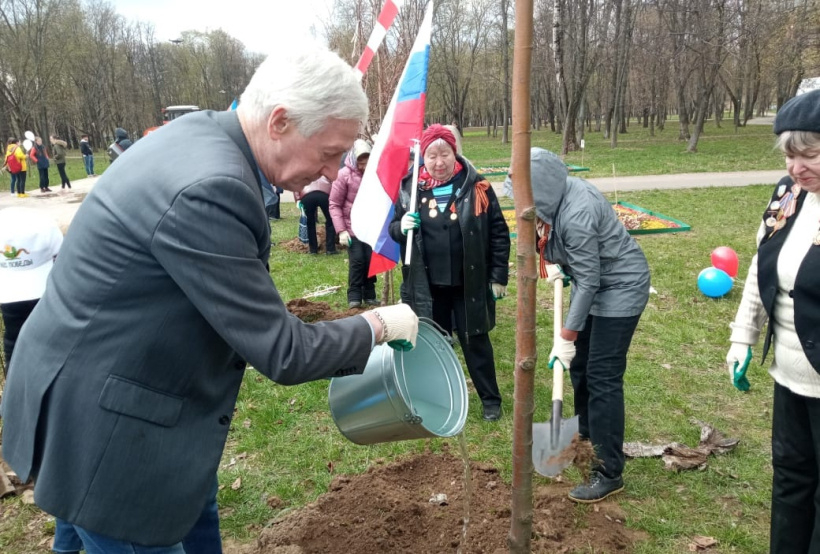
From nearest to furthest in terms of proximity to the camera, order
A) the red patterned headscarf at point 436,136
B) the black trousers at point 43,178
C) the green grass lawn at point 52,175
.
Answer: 1. the red patterned headscarf at point 436,136
2. the black trousers at point 43,178
3. the green grass lawn at point 52,175

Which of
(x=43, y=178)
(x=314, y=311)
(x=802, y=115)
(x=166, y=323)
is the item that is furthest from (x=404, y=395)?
(x=43, y=178)

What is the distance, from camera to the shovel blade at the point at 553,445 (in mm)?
3084

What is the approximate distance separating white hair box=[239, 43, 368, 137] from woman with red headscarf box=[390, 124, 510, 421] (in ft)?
8.33

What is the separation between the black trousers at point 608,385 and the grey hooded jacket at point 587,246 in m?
0.08

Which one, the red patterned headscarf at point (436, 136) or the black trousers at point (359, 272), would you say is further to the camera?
the black trousers at point (359, 272)

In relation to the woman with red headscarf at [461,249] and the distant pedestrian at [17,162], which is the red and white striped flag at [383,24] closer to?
the woman with red headscarf at [461,249]

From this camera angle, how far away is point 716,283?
6.47 m

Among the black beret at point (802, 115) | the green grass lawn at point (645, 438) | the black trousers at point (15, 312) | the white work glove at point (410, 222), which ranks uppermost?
the black beret at point (802, 115)

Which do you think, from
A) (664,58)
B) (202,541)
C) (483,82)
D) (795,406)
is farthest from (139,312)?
(483,82)

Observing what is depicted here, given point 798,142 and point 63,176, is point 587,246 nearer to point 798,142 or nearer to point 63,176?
point 798,142

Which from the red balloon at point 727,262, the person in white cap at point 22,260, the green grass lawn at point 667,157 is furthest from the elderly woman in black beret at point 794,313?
the green grass lawn at point 667,157

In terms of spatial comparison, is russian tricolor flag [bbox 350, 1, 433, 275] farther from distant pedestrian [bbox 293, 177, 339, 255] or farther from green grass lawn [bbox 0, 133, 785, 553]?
distant pedestrian [bbox 293, 177, 339, 255]

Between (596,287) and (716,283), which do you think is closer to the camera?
(596,287)

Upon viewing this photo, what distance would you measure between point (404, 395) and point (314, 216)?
7738mm
